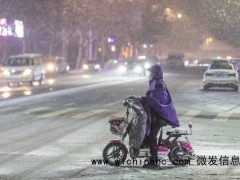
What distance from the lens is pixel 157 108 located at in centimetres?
915

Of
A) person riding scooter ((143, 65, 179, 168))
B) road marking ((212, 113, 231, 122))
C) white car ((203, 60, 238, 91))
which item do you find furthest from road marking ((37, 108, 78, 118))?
white car ((203, 60, 238, 91))

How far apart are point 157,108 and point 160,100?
15 centimetres

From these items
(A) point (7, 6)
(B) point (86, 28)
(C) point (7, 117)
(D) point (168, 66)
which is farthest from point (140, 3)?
(C) point (7, 117)

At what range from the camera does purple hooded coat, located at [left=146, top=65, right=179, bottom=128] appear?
9.16 m

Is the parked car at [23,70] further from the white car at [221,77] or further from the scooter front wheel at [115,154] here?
the scooter front wheel at [115,154]

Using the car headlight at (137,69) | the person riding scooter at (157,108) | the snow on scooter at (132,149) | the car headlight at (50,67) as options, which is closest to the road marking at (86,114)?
the snow on scooter at (132,149)

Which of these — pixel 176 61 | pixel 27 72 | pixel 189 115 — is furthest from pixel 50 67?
pixel 189 115

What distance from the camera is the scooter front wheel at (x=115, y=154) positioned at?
31.3 feet

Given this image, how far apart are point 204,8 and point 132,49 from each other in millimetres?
66370

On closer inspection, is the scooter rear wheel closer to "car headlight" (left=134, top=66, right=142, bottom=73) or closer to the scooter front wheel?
the scooter front wheel

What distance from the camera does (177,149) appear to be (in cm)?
949

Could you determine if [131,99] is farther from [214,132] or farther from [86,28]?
[86,28]

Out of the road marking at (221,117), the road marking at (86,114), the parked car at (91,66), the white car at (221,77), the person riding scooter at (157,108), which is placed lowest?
the parked car at (91,66)

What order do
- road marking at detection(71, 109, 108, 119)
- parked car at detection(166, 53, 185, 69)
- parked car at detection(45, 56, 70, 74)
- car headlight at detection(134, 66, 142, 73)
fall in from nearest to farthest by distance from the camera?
road marking at detection(71, 109, 108, 119), parked car at detection(45, 56, 70, 74), car headlight at detection(134, 66, 142, 73), parked car at detection(166, 53, 185, 69)
